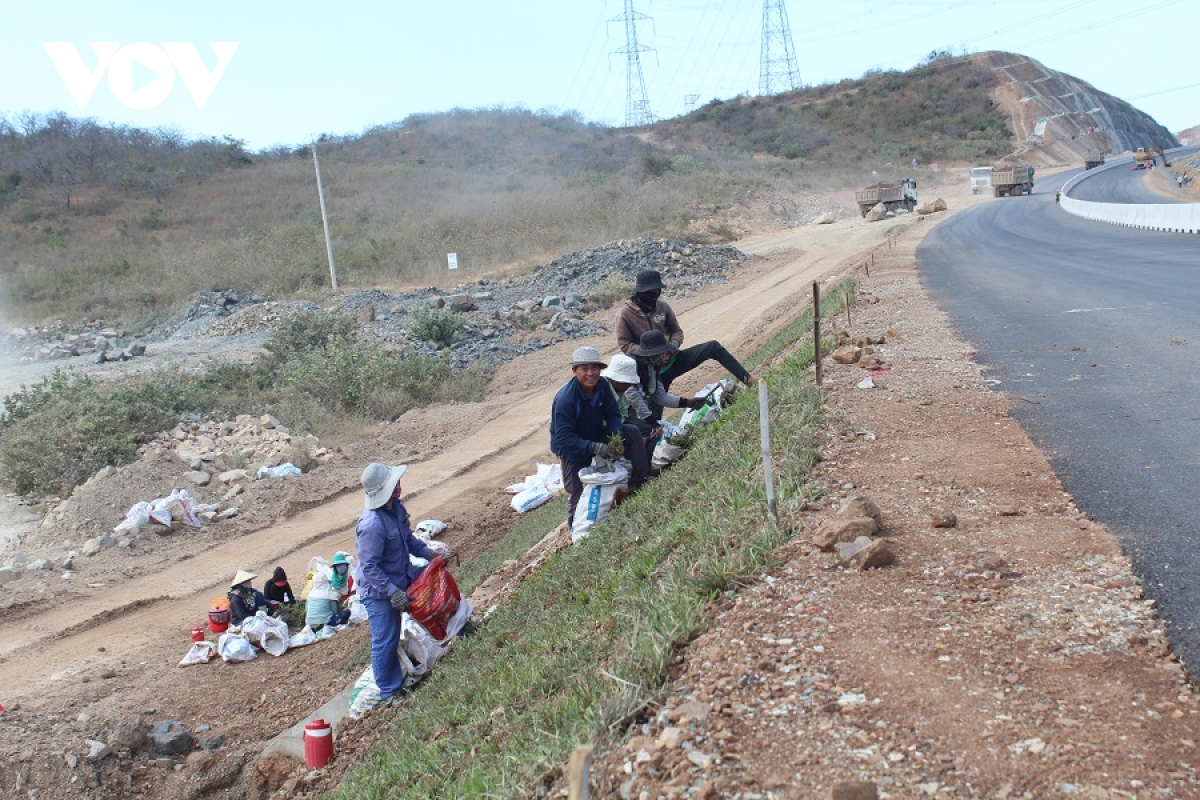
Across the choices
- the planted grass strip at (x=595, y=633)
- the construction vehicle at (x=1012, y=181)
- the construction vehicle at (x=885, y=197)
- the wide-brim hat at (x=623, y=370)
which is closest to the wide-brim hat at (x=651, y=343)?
the wide-brim hat at (x=623, y=370)

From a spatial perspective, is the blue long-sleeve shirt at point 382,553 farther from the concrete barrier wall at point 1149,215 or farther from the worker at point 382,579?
the concrete barrier wall at point 1149,215

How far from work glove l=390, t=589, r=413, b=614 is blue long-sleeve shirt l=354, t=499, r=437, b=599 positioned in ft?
0.11

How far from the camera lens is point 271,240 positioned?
41500 millimetres

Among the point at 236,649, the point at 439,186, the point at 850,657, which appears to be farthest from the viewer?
the point at 439,186

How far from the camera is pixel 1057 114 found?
89062mm

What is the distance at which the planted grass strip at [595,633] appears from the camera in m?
3.55

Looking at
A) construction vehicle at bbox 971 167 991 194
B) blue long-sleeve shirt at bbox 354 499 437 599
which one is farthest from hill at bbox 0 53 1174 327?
blue long-sleeve shirt at bbox 354 499 437 599

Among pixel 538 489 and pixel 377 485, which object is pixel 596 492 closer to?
pixel 377 485

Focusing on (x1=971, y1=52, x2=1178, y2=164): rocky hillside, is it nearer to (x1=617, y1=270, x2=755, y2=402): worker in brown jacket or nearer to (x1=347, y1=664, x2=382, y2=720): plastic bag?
(x1=617, y1=270, x2=755, y2=402): worker in brown jacket

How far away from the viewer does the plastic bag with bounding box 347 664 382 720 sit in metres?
6.14

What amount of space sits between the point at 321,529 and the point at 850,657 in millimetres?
8780

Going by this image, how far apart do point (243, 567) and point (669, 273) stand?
64.3 feet

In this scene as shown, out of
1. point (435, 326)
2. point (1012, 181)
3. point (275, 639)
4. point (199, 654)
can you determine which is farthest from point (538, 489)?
point (1012, 181)

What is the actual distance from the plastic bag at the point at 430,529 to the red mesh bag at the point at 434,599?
13.0 feet
